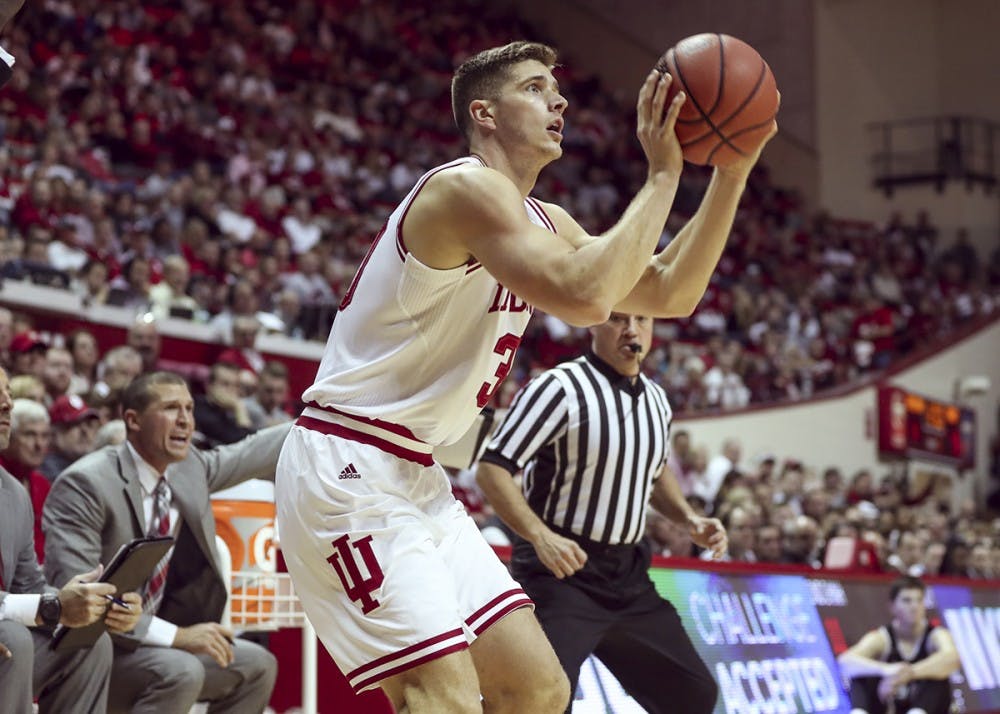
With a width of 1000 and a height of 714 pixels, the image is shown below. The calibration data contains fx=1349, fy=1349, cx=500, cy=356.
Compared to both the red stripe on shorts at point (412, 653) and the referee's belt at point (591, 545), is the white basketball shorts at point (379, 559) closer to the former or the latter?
the red stripe on shorts at point (412, 653)

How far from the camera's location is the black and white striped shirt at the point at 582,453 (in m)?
4.71

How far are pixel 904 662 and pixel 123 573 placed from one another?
5090 mm

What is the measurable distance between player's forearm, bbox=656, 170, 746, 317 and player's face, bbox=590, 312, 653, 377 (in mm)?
1470

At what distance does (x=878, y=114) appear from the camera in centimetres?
2386

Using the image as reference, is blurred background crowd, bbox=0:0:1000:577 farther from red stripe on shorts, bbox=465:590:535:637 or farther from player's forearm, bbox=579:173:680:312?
red stripe on shorts, bbox=465:590:535:637

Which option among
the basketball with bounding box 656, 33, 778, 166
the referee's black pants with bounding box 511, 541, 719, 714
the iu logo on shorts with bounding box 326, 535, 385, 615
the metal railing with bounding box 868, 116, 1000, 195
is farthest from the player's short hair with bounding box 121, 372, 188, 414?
the metal railing with bounding box 868, 116, 1000, 195

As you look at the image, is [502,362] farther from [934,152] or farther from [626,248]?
[934,152]

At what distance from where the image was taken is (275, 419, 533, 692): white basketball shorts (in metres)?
2.88

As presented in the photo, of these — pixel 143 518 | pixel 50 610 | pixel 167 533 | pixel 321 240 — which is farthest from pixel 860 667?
pixel 321 240

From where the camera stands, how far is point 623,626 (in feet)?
15.2

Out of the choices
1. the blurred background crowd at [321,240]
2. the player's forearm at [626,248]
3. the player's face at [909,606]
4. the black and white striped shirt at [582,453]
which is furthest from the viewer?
the blurred background crowd at [321,240]

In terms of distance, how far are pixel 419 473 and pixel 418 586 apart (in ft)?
1.00

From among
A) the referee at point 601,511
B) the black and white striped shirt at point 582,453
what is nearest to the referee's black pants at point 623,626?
the referee at point 601,511

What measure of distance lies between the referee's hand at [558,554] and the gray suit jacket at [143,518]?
1.22 meters
